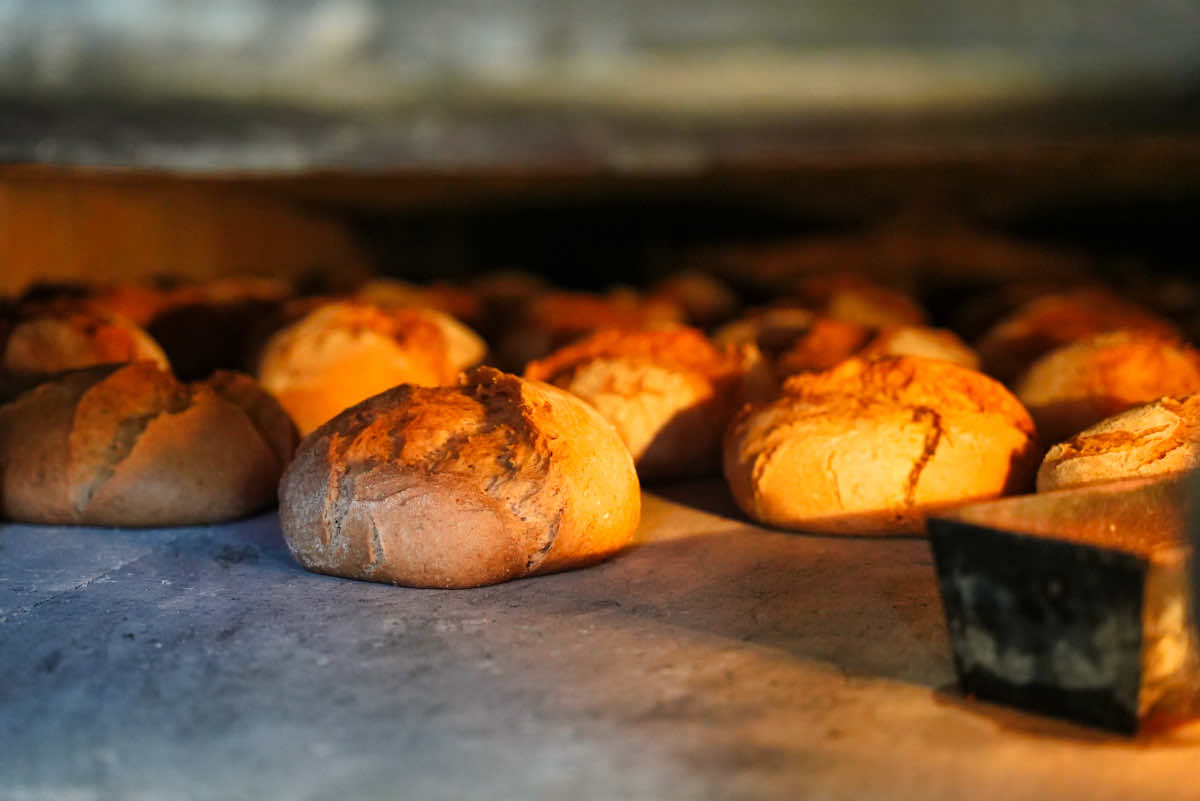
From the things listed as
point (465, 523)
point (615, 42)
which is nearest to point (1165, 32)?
point (615, 42)

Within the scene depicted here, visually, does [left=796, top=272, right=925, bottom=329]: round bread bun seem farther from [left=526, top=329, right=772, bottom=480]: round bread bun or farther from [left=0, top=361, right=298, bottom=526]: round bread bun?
[left=0, top=361, right=298, bottom=526]: round bread bun

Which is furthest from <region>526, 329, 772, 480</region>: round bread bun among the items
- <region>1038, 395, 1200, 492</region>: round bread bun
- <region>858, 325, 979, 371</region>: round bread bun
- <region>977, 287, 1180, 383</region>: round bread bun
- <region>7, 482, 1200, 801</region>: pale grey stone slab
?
<region>1038, 395, 1200, 492</region>: round bread bun

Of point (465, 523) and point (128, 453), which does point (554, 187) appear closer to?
point (128, 453)

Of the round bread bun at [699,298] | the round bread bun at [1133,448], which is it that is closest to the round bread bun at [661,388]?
the round bread bun at [1133,448]

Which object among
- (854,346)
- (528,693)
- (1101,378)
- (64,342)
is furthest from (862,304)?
(528,693)

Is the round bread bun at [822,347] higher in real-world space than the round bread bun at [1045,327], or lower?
higher

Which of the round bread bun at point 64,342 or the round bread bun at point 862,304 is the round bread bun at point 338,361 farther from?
the round bread bun at point 862,304
